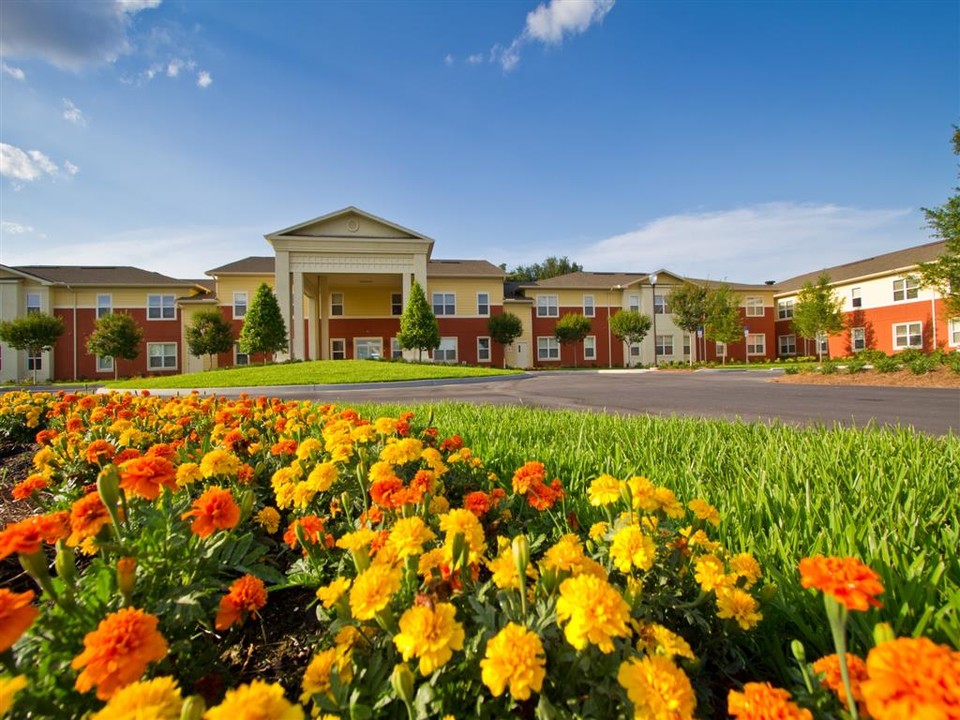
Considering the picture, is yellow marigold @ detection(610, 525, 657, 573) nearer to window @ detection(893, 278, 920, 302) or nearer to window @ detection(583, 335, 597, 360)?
window @ detection(583, 335, 597, 360)

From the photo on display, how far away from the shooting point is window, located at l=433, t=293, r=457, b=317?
111ft

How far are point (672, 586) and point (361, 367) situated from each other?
20.2 meters

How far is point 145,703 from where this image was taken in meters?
0.74

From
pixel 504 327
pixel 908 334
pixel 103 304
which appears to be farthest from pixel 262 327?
pixel 908 334

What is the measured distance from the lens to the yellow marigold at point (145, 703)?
2.32 ft

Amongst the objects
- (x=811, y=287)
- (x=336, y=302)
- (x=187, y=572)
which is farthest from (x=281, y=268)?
(x=811, y=287)

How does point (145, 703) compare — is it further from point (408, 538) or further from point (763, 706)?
point (763, 706)

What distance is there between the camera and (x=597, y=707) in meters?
0.93

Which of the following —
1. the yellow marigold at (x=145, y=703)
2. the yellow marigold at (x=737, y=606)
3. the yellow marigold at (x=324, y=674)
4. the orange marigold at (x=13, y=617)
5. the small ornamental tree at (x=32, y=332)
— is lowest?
the yellow marigold at (x=324, y=674)

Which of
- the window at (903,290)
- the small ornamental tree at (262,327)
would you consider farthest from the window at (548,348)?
the window at (903,290)

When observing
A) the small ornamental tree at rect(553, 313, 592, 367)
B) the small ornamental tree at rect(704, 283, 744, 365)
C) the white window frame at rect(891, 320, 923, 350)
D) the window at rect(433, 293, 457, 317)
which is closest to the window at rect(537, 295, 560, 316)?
the small ornamental tree at rect(553, 313, 592, 367)

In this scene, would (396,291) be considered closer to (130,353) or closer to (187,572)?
(130,353)

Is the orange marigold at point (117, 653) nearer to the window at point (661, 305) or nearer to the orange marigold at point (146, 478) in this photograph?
the orange marigold at point (146, 478)

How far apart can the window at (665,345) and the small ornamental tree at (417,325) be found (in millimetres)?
20388
